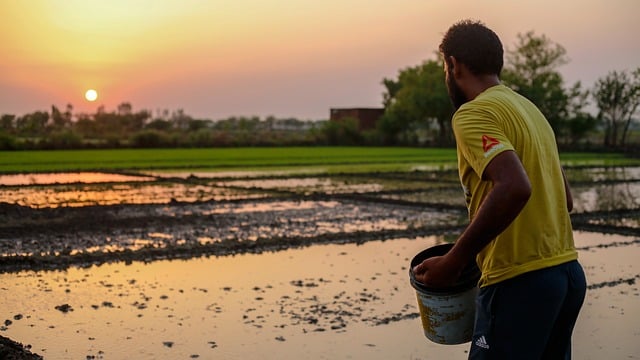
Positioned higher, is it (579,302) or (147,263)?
(579,302)

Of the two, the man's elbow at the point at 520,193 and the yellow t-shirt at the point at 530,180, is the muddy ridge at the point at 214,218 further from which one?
the man's elbow at the point at 520,193

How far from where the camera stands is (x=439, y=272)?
257cm

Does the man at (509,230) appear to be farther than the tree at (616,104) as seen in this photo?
No

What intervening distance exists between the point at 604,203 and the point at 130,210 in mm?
8779

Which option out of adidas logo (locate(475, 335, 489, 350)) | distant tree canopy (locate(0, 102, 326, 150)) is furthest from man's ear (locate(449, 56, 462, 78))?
distant tree canopy (locate(0, 102, 326, 150))

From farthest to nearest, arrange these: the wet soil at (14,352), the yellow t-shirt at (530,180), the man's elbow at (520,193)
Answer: the wet soil at (14,352), the yellow t-shirt at (530,180), the man's elbow at (520,193)

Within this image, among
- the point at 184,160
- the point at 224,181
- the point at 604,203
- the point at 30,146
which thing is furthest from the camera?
the point at 30,146

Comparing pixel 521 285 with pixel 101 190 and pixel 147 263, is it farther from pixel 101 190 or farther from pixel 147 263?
pixel 101 190

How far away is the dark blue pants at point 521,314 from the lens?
248 cm

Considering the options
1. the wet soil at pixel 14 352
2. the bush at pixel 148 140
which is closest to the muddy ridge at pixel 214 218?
the wet soil at pixel 14 352

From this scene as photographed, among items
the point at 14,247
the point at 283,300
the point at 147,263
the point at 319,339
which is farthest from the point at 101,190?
the point at 319,339

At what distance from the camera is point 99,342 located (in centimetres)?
512

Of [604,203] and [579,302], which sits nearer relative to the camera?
[579,302]

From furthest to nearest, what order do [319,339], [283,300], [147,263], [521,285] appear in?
[147,263]
[283,300]
[319,339]
[521,285]
